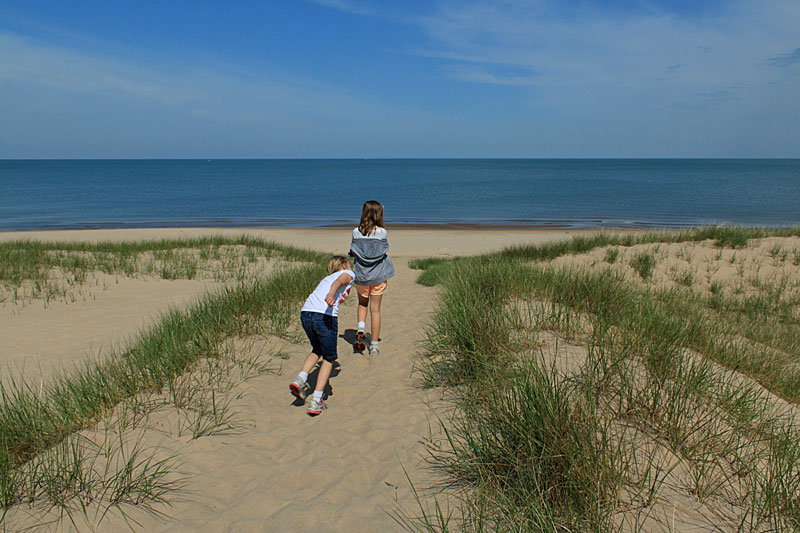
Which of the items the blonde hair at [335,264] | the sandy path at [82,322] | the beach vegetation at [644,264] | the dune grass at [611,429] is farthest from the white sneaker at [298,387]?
the beach vegetation at [644,264]

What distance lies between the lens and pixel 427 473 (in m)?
3.27

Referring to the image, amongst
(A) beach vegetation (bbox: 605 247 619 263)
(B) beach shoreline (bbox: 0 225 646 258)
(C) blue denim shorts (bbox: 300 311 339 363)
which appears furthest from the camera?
(B) beach shoreline (bbox: 0 225 646 258)

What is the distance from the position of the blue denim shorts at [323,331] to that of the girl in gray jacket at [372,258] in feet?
3.86

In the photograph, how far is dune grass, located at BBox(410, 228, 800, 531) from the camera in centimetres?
257

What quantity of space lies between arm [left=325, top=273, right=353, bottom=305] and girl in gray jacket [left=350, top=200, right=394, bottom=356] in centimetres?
97

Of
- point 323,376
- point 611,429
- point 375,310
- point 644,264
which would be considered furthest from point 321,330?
point 644,264

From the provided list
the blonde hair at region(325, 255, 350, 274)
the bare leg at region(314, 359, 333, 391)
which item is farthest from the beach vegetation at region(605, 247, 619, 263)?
the bare leg at region(314, 359, 333, 391)

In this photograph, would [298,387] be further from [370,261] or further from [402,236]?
[402,236]

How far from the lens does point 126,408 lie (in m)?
3.85

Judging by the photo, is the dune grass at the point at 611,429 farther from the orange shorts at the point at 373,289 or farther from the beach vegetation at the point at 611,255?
the beach vegetation at the point at 611,255

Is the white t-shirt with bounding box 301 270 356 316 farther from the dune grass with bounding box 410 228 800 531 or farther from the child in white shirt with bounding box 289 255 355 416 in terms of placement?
the dune grass with bounding box 410 228 800 531

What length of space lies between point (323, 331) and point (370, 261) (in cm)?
149

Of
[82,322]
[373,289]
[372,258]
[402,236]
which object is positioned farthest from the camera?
[402,236]

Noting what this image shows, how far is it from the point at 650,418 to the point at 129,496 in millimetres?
3672
